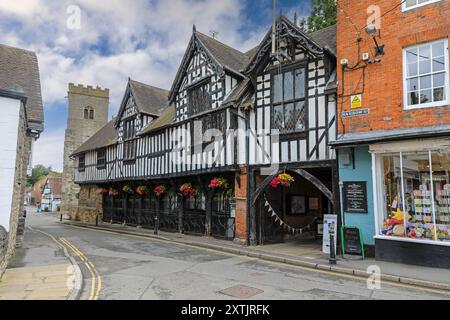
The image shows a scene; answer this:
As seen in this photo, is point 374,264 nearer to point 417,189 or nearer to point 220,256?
point 417,189

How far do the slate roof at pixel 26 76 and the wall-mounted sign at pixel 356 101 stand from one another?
10215mm

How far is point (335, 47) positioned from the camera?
12039 mm

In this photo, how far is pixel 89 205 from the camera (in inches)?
1166

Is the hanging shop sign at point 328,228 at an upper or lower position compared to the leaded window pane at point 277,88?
lower

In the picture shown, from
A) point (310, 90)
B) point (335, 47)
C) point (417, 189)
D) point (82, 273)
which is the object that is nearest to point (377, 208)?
point (417, 189)

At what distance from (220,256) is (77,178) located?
24095 millimetres

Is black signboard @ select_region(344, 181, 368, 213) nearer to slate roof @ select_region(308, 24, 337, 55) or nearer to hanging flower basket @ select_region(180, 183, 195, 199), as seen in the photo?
slate roof @ select_region(308, 24, 337, 55)

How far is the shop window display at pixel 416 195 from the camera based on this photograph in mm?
8961

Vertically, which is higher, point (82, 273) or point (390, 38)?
point (390, 38)

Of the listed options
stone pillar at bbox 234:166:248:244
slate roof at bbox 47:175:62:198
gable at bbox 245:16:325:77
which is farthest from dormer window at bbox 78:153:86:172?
slate roof at bbox 47:175:62:198

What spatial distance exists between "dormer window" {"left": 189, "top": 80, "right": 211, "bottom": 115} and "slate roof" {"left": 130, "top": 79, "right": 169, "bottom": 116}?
547 cm

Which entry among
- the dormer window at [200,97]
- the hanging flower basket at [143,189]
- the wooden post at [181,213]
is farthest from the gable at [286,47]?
the hanging flower basket at [143,189]

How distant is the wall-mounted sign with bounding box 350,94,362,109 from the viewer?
409 inches

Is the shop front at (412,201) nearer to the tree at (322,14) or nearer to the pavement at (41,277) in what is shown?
the pavement at (41,277)
